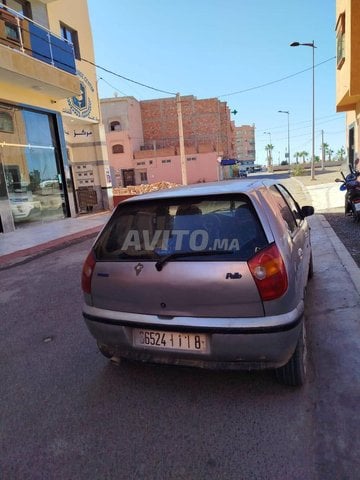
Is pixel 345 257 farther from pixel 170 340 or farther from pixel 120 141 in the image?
pixel 120 141

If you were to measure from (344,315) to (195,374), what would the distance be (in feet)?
6.21

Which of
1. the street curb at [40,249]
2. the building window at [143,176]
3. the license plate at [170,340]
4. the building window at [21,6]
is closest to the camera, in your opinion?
the license plate at [170,340]

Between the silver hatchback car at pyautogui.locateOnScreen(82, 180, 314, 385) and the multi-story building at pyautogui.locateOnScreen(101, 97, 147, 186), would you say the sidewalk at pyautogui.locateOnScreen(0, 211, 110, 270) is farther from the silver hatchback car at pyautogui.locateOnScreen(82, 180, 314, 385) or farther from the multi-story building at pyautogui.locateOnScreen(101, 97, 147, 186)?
the multi-story building at pyautogui.locateOnScreen(101, 97, 147, 186)

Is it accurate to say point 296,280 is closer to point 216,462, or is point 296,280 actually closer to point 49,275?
point 216,462

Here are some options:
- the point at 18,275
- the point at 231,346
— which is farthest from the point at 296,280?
the point at 18,275

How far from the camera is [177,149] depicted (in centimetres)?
4734

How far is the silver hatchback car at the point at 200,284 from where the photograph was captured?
2.41 metres

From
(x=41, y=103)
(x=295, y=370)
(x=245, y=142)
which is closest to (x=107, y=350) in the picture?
A: (x=295, y=370)

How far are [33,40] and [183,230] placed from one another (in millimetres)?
11900

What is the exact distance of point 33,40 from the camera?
463 inches

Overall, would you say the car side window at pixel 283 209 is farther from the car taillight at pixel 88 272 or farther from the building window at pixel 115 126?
the building window at pixel 115 126

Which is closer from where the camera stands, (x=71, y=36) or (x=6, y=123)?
(x=6, y=123)

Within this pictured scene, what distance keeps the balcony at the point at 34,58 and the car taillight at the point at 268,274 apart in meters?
10.1

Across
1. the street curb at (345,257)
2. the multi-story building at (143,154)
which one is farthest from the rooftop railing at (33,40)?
the multi-story building at (143,154)
